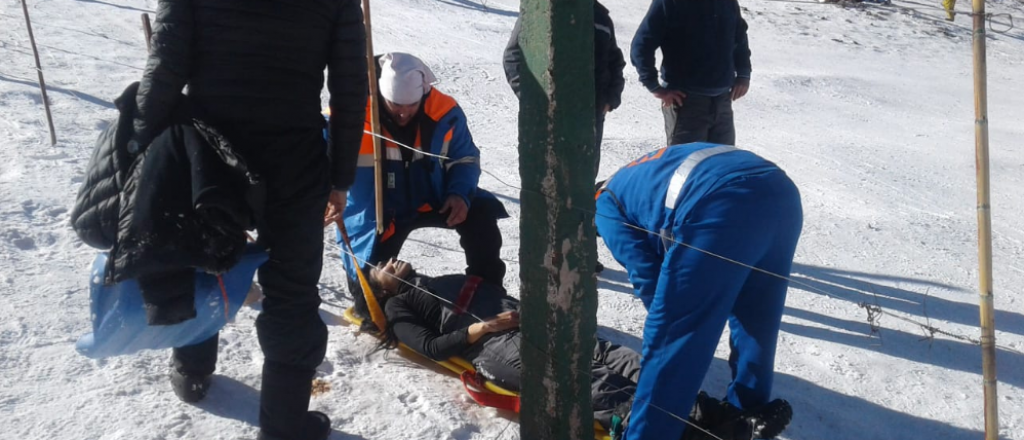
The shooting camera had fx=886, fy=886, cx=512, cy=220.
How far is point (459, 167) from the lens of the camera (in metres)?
4.05

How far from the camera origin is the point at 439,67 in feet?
29.6

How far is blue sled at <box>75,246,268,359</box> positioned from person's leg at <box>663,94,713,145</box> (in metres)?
2.81

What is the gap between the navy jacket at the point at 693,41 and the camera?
460 centimetres

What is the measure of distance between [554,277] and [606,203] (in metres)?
0.71

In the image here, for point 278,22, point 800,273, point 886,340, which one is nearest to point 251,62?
point 278,22

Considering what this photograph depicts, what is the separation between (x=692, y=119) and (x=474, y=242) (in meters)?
1.48

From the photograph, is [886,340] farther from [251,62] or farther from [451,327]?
[251,62]

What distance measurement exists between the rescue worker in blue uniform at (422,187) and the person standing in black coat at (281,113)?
47.3 inches

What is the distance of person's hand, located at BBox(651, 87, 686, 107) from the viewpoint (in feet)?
15.4

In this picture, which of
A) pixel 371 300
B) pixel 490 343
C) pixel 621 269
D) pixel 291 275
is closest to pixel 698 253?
pixel 490 343

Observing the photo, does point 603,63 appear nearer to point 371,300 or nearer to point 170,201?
point 371,300

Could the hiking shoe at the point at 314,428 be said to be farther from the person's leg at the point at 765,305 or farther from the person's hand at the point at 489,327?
the person's leg at the point at 765,305

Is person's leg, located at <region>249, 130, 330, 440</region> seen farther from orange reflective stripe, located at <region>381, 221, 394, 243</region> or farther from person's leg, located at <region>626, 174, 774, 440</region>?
orange reflective stripe, located at <region>381, 221, 394, 243</region>

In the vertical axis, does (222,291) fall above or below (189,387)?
above
